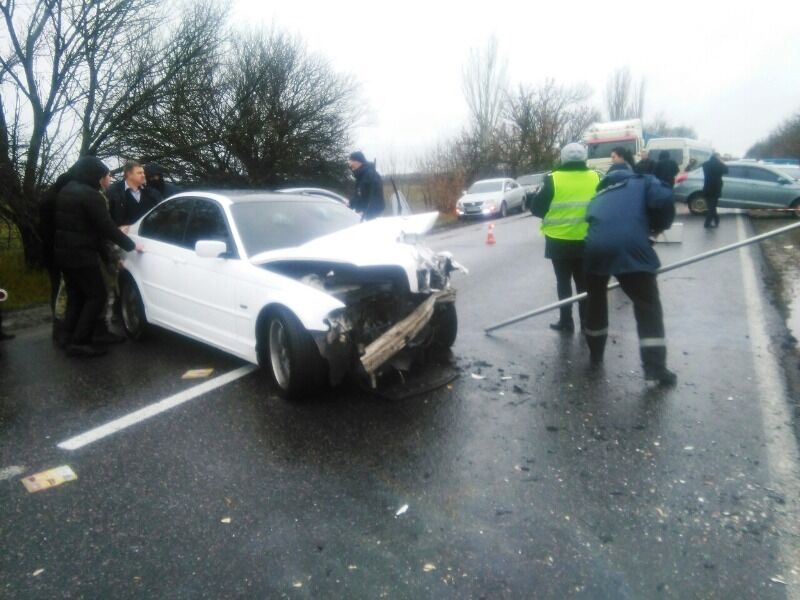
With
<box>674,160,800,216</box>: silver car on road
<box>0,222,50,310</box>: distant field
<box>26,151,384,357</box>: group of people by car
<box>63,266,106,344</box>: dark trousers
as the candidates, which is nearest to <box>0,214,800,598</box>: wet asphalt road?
<box>63,266,106,344</box>: dark trousers

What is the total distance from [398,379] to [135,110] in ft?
32.7

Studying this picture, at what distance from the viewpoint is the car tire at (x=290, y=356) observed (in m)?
4.63

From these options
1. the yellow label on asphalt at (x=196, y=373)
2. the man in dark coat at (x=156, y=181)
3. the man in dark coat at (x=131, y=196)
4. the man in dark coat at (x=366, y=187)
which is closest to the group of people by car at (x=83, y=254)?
the man in dark coat at (x=131, y=196)

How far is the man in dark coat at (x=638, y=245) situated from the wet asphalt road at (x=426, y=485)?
325 millimetres

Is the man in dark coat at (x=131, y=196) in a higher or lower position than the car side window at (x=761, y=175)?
higher

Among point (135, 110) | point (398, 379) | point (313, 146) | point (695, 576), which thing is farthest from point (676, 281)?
point (313, 146)

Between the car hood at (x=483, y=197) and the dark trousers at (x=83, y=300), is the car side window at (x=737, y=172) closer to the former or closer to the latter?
the car hood at (x=483, y=197)

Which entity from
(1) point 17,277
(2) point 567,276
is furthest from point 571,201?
(1) point 17,277

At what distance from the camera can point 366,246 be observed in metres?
5.00

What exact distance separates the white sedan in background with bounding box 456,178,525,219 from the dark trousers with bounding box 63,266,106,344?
770 inches

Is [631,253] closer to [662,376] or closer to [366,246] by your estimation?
[662,376]

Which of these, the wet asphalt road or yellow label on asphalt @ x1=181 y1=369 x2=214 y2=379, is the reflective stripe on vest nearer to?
the wet asphalt road

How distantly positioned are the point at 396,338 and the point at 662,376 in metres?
2.00

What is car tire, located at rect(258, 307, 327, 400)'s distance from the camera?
4633mm
